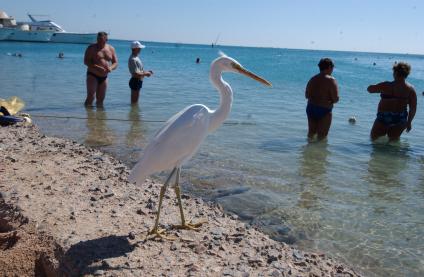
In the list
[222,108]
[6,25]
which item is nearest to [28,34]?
[6,25]

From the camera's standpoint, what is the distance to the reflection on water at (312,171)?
5.72 m

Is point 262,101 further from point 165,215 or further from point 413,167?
point 165,215

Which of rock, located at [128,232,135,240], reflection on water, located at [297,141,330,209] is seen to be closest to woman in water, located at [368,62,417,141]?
reflection on water, located at [297,141,330,209]

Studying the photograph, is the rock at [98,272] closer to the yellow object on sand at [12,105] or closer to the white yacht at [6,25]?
the yellow object on sand at [12,105]

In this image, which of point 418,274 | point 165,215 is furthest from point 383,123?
point 165,215

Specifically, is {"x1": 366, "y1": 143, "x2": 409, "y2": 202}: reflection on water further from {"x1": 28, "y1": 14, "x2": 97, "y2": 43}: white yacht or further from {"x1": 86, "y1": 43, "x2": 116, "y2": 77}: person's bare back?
{"x1": 28, "y1": 14, "x2": 97, "y2": 43}: white yacht

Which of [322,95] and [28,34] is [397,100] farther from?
[28,34]

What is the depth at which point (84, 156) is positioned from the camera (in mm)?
6762

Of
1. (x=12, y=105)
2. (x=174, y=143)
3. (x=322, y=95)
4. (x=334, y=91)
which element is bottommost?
(x=12, y=105)

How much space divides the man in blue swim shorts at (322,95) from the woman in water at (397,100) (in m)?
0.72

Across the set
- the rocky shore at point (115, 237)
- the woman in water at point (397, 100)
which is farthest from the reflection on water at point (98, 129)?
the woman in water at point (397, 100)

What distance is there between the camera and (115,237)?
3977 millimetres

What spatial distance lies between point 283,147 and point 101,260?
5.64 meters

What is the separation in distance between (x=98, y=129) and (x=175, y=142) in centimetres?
588
